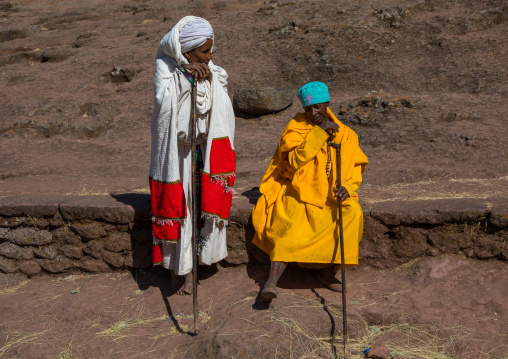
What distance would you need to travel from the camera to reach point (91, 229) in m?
4.91

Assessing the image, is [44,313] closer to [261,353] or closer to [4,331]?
[4,331]

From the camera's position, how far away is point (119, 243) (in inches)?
193

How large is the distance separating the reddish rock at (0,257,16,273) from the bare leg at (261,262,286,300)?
300cm

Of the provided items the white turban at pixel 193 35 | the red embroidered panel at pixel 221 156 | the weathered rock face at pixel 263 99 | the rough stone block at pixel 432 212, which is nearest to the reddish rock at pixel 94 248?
the red embroidered panel at pixel 221 156

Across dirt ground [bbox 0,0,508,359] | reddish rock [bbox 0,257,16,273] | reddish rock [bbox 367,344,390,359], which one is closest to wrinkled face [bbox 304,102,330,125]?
dirt ground [bbox 0,0,508,359]

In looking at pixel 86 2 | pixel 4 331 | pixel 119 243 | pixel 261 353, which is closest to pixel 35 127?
pixel 119 243

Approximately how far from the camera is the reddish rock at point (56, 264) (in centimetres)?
506

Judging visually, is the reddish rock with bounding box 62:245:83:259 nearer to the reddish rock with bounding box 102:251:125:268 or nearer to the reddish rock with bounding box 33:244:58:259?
the reddish rock with bounding box 33:244:58:259

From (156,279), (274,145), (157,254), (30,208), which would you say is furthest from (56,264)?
(274,145)

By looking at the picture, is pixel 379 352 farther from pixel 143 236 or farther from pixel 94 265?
pixel 94 265

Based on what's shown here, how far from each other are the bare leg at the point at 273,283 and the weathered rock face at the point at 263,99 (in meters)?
5.35

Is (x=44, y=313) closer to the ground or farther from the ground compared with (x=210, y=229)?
closer to the ground

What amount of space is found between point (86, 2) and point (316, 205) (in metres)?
19.3

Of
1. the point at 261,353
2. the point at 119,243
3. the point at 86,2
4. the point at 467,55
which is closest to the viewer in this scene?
the point at 261,353
